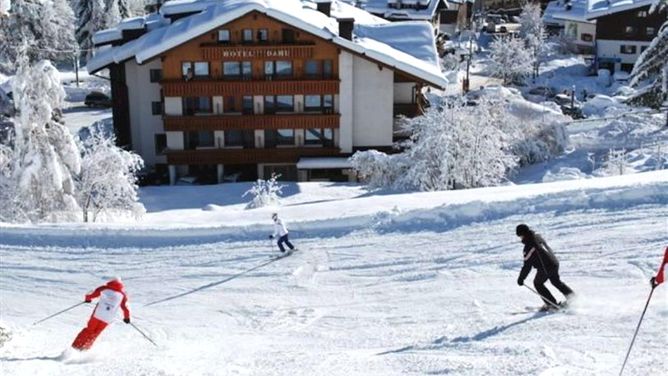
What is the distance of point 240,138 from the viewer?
38.2m

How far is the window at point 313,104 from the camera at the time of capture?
37906 mm

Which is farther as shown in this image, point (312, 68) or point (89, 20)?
point (89, 20)

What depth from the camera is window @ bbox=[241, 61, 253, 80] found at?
37250 millimetres

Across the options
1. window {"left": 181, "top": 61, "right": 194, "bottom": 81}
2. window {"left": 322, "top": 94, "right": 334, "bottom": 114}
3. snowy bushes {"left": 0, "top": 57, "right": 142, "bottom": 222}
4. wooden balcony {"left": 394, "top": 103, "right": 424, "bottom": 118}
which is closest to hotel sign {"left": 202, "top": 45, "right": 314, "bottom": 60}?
window {"left": 181, "top": 61, "right": 194, "bottom": 81}

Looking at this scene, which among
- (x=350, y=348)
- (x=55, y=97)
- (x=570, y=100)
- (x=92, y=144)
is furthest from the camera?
(x=570, y=100)

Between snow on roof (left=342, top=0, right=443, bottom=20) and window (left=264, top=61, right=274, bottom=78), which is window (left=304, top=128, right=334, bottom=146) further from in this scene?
snow on roof (left=342, top=0, right=443, bottom=20)

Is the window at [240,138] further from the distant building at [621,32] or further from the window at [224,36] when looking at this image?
the distant building at [621,32]

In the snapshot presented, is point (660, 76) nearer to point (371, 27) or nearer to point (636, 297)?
point (371, 27)

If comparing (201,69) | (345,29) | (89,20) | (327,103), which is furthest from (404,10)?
(201,69)

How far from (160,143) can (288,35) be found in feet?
28.2

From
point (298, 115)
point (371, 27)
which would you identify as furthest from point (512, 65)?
point (298, 115)

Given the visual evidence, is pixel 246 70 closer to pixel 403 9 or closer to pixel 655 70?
pixel 655 70

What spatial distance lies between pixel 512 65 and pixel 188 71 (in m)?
34.9

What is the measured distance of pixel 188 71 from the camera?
3719 centimetres
